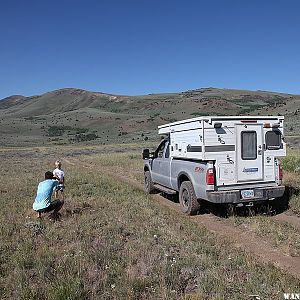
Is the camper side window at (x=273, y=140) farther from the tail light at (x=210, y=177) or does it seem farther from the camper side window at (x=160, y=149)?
the camper side window at (x=160, y=149)

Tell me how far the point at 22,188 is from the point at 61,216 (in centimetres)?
547

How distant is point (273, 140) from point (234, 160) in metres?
1.22

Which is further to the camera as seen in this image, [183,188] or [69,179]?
[69,179]

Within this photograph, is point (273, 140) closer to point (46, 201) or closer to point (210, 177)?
point (210, 177)

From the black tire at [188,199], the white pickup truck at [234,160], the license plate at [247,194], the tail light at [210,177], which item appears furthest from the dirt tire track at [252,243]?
the tail light at [210,177]

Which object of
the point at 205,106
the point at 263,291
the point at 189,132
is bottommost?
the point at 263,291

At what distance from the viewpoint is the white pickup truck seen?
9.09 m

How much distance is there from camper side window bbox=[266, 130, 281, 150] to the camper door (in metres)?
0.20

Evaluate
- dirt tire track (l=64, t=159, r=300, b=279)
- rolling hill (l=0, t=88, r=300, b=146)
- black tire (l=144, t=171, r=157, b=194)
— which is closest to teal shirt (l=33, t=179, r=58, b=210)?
dirt tire track (l=64, t=159, r=300, b=279)

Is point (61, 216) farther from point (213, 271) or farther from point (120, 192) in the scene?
point (213, 271)

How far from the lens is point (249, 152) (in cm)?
939

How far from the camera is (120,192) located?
13.3m

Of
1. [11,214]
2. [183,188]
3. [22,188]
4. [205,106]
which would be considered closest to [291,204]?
[183,188]

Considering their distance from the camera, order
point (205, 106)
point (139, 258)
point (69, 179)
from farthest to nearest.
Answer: point (205, 106)
point (69, 179)
point (139, 258)
